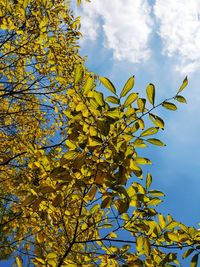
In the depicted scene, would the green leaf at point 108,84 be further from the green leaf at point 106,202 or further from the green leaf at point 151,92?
the green leaf at point 106,202

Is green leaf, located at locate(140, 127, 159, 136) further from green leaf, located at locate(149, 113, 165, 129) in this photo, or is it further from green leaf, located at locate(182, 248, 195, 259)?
green leaf, located at locate(182, 248, 195, 259)

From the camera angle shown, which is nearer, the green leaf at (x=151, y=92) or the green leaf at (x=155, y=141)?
the green leaf at (x=151, y=92)

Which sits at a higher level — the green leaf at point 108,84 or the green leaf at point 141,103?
the green leaf at point 141,103

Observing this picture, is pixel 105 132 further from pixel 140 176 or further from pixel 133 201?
pixel 133 201

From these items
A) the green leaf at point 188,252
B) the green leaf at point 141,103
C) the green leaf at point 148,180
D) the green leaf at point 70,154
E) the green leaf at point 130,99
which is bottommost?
the green leaf at point 188,252

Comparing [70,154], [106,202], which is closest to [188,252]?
[106,202]

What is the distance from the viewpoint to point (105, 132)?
6.49 ft

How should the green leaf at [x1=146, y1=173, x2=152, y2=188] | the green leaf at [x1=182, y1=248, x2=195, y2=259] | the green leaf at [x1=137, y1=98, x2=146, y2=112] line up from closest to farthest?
the green leaf at [x1=137, y1=98, x2=146, y2=112] → the green leaf at [x1=182, y1=248, x2=195, y2=259] → the green leaf at [x1=146, y1=173, x2=152, y2=188]

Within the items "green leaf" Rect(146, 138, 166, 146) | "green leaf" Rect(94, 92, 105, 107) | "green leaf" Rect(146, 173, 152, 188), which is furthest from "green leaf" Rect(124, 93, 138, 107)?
"green leaf" Rect(146, 173, 152, 188)

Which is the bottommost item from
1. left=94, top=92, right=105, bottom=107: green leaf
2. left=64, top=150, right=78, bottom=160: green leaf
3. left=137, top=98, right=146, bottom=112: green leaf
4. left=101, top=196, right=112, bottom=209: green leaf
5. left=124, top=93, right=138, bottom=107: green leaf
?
left=101, top=196, right=112, bottom=209: green leaf

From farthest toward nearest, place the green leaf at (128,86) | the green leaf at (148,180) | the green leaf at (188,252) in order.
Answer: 1. the green leaf at (148,180)
2. the green leaf at (188,252)
3. the green leaf at (128,86)

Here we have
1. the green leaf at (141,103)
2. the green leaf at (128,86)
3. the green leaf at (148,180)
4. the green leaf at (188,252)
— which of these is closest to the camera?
the green leaf at (128,86)

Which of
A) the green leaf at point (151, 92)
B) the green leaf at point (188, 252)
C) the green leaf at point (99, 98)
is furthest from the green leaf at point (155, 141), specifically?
the green leaf at point (188, 252)

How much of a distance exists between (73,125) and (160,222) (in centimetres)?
103
